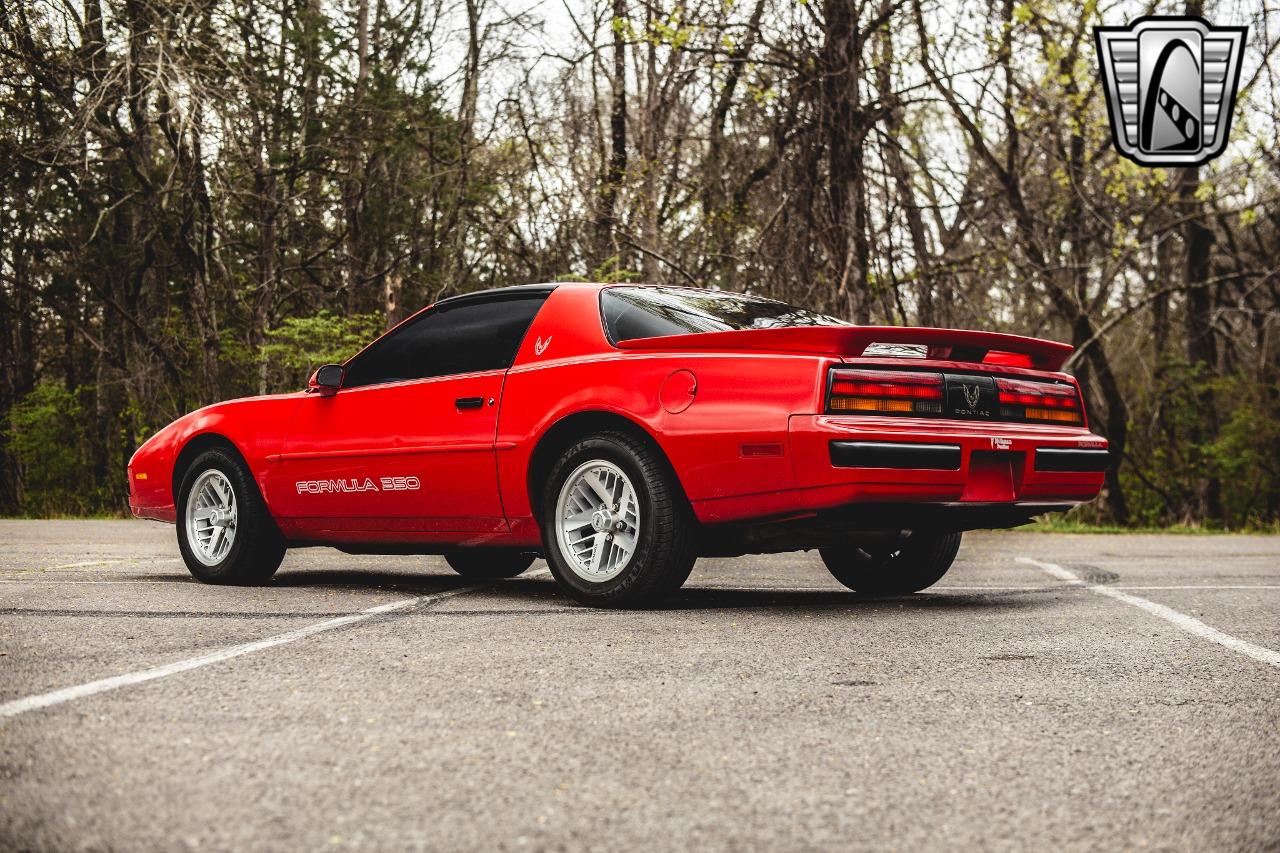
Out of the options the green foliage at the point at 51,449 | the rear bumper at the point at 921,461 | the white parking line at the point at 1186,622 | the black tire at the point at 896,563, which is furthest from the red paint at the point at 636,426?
the green foliage at the point at 51,449

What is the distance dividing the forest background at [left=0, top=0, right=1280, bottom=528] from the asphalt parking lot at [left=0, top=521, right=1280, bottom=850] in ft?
34.1

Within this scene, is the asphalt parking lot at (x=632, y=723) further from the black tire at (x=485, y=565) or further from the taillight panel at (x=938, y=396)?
the black tire at (x=485, y=565)

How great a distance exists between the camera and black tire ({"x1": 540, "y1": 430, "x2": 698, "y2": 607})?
5.73 m

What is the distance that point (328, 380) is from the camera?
23.6ft

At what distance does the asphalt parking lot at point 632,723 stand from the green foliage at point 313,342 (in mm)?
11494

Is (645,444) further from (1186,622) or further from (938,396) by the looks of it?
(1186,622)

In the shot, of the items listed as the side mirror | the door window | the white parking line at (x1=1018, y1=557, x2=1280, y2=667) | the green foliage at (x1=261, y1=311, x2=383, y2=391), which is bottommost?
the white parking line at (x1=1018, y1=557, x2=1280, y2=667)

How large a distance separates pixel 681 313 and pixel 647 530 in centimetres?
113

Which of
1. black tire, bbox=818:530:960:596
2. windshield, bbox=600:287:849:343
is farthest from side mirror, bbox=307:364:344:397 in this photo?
black tire, bbox=818:530:960:596

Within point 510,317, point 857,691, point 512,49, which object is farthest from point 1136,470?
point 857,691

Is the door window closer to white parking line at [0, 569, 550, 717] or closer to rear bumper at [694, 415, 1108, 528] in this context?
white parking line at [0, 569, 550, 717]

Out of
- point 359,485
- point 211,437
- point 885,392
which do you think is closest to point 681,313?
point 885,392

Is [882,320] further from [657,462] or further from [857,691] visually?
[857,691]

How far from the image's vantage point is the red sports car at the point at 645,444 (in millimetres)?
5500
